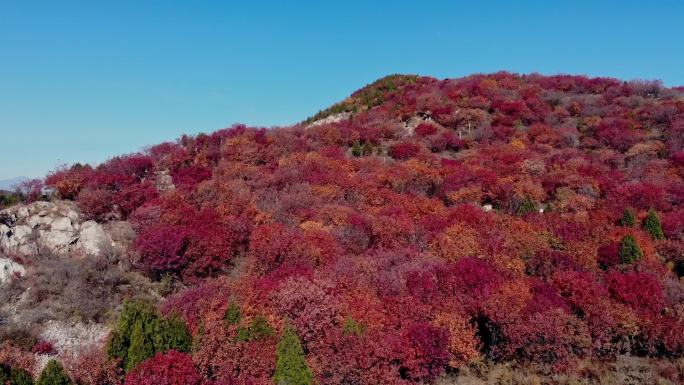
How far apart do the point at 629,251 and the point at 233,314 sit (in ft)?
42.6

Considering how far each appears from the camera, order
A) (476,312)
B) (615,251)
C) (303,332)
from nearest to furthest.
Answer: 1. (303,332)
2. (476,312)
3. (615,251)

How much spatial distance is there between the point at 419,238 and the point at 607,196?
10428 mm

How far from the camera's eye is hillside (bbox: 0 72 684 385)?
11344 millimetres

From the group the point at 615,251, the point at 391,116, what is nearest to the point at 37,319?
the point at 615,251

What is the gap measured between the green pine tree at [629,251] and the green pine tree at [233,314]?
12.6m

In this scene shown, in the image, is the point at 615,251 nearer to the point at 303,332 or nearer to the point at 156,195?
the point at 303,332

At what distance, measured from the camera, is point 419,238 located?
1820 centimetres

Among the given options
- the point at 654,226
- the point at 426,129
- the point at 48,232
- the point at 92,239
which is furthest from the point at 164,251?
the point at 426,129

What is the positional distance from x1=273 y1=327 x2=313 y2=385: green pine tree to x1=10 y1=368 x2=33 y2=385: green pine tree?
5.37m

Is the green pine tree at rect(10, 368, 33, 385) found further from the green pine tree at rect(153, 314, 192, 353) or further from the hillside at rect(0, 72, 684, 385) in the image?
the green pine tree at rect(153, 314, 192, 353)

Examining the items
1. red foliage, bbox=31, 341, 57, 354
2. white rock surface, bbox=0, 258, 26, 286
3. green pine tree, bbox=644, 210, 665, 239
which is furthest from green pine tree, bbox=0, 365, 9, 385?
green pine tree, bbox=644, 210, 665, 239

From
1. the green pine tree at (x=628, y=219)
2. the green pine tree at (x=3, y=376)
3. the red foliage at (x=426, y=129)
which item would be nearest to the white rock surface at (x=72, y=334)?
the green pine tree at (x=3, y=376)

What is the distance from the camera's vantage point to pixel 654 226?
57.4 feet

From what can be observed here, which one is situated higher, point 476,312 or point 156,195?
point 156,195
